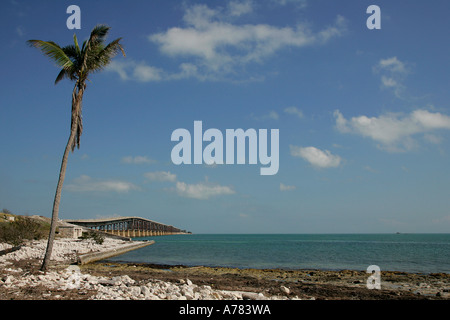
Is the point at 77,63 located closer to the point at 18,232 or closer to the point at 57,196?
the point at 57,196

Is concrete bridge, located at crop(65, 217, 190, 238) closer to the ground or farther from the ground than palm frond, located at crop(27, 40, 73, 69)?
closer to the ground

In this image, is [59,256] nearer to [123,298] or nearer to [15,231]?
[15,231]

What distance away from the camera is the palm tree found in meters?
18.0

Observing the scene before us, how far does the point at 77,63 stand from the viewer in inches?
736

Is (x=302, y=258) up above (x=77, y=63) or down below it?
below

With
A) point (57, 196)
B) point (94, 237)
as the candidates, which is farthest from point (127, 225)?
point (57, 196)

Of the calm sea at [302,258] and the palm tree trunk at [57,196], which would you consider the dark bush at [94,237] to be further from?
the palm tree trunk at [57,196]

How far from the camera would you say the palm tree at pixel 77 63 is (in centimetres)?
1798

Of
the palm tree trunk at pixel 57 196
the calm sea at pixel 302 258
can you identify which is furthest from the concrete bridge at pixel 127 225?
the palm tree trunk at pixel 57 196

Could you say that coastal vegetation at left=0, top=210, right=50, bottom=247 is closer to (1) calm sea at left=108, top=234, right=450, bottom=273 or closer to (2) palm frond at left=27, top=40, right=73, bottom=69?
(1) calm sea at left=108, top=234, right=450, bottom=273

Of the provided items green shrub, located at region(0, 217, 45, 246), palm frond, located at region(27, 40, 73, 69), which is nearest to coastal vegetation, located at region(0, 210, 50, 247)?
green shrub, located at region(0, 217, 45, 246)
